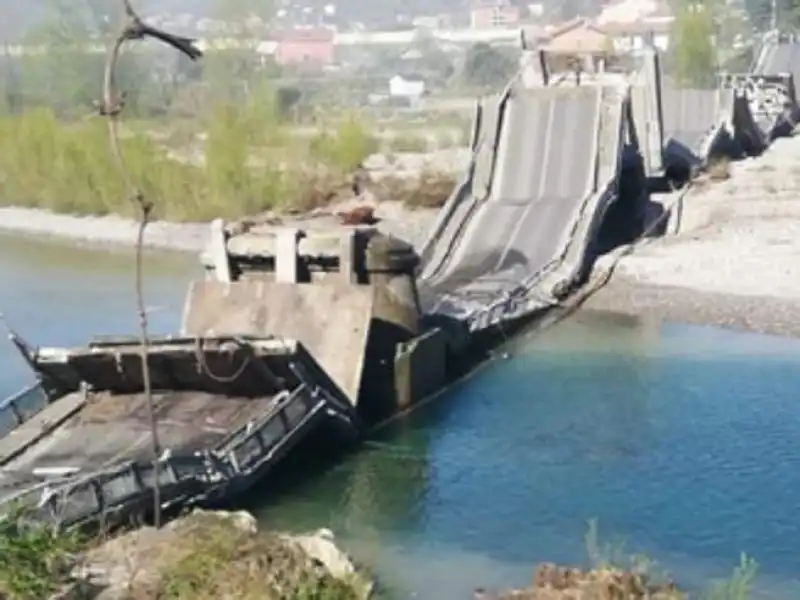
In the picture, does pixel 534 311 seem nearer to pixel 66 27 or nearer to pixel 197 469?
pixel 197 469

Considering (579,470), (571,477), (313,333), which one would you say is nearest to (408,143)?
(313,333)

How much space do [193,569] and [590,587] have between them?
12.4 feet

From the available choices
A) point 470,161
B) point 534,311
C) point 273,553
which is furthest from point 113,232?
point 273,553

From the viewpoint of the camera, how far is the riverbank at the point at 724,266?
3225 centimetres

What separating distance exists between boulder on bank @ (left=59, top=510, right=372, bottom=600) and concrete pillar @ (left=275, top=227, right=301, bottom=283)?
872 cm

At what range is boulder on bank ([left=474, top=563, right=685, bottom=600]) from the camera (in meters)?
14.5

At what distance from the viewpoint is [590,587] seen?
1461cm

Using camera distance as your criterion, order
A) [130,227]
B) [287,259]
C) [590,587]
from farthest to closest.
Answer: [130,227]
[287,259]
[590,587]

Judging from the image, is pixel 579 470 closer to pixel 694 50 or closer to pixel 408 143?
pixel 408 143

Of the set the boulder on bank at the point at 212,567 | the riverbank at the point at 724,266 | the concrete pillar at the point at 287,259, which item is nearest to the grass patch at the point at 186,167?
the riverbank at the point at 724,266

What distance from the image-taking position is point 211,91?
298 ft

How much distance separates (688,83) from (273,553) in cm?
6763

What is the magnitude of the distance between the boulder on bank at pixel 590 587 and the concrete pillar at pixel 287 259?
9367mm

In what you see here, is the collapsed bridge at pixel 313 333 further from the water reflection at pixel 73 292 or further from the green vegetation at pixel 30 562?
the water reflection at pixel 73 292
